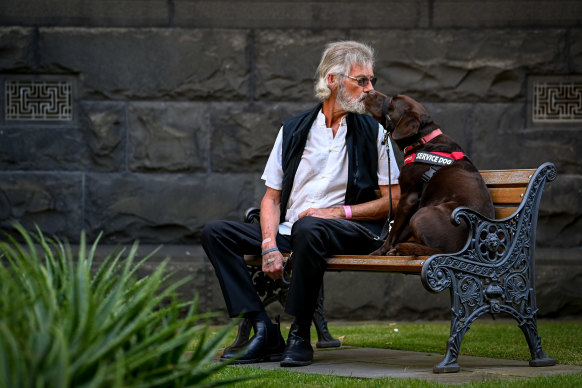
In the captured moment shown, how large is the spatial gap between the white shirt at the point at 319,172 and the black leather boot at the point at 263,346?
0.54 m

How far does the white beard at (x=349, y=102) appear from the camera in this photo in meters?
4.68

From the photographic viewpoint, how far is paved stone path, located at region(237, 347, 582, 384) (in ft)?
12.3

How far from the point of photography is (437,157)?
4.24 m

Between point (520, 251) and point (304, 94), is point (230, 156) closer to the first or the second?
point (304, 94)

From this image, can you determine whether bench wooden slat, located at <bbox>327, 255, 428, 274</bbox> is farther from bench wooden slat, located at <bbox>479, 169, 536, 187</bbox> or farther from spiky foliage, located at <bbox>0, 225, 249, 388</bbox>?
spiky foliage, located at <bbox>0, 225, 249, 388</bbox>

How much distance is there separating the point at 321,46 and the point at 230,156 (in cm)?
107

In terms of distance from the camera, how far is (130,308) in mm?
2236

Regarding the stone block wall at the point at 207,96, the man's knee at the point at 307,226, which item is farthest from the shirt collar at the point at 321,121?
the stone block wall at the point at 207,96

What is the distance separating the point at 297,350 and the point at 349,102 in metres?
1.38

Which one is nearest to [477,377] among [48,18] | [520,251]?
[520,251]

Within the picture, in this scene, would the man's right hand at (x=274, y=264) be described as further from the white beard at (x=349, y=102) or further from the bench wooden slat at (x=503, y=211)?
the bench wooden slat at (x=503, y=211)

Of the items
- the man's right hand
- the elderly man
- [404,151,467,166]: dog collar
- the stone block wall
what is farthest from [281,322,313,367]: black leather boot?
the stone block wall

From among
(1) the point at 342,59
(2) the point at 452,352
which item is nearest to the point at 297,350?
(2) the point at 452,352

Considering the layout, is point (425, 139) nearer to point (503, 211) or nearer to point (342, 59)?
point (503, 211)
